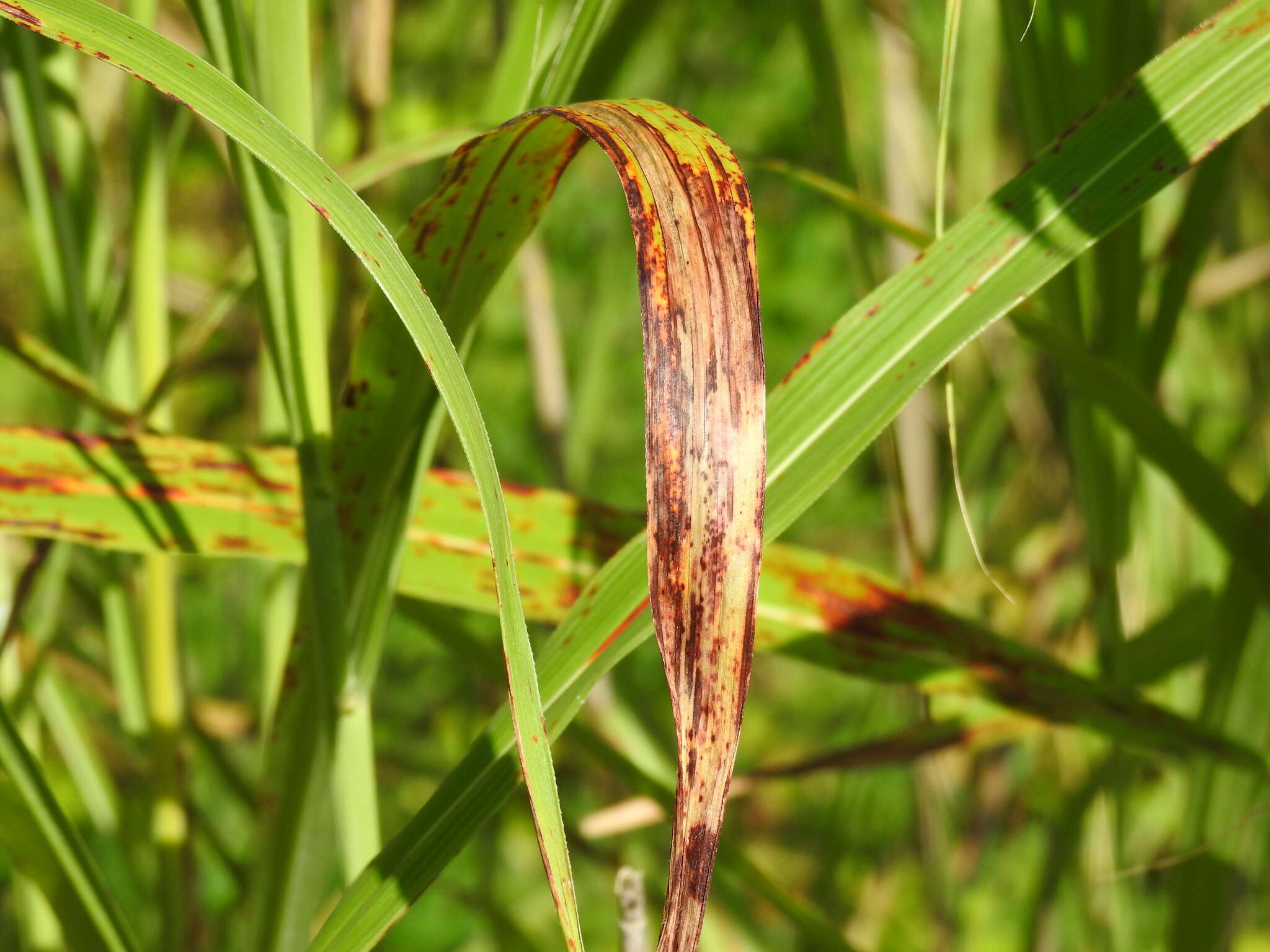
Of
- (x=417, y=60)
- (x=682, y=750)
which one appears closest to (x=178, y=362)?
(x=682, y=750)

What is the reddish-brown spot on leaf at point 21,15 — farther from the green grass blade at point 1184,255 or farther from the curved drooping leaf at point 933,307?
the green grass blade at point 1184,255

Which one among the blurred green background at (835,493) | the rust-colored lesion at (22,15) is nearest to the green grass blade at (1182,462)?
the blurred green background at (835,493)

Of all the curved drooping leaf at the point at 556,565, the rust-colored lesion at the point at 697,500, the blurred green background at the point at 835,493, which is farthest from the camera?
the blurred green background at the point at 835,493

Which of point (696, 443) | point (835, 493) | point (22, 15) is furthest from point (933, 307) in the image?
point (835, 493)

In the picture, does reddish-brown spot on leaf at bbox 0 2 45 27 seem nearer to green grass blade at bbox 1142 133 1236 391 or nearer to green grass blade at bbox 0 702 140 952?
green grass blade at bbox 0 702 140 952

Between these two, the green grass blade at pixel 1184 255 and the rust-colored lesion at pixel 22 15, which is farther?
the green grass blade at pixel 1184 255

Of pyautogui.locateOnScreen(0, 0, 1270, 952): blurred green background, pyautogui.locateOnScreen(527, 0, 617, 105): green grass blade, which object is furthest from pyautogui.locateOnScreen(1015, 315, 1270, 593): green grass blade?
pyautogui.locateOnScreen(527, 0, 617, 105): green grass blade

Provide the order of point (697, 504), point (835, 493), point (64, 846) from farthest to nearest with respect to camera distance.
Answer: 1. point (835, 493)
2. point (64, 846)
3. point (697, 504)

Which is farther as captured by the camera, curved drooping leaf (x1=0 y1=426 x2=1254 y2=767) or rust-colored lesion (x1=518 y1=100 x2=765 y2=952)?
curved drooping leaf (x1=0 y1=426 x2=1254 y2=767)

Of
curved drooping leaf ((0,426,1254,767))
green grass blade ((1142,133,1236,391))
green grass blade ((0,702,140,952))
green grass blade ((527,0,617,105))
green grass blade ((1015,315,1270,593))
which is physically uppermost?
green grass blade ((1142,133,1236,391))

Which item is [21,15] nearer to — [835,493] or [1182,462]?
[1182,462]
